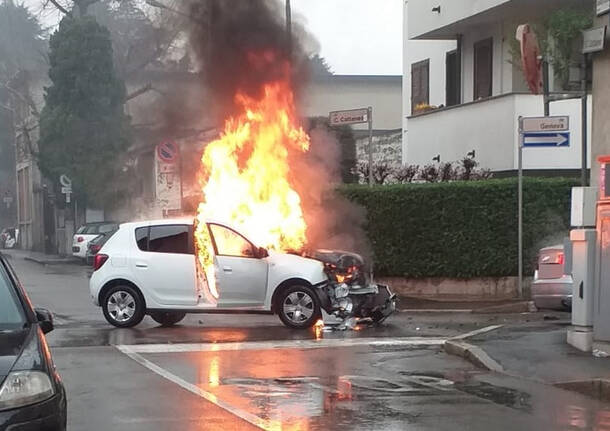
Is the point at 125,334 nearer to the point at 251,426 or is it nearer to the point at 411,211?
the point at 251,426

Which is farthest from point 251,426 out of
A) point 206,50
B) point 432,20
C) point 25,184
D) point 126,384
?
point 25,184

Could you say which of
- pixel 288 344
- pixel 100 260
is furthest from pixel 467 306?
pixel 100 260

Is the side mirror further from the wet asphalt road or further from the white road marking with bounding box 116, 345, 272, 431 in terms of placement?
the white road marking with bounding box 116, 345, 272, 431

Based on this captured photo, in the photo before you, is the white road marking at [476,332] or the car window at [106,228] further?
the car window at [106,228]

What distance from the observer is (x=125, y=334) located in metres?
13.6

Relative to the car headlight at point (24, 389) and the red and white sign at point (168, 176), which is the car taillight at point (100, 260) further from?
the car headlight at point (24, 389)

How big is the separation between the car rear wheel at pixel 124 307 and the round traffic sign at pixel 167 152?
466cm

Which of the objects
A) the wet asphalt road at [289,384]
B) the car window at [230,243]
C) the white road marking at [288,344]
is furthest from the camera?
the car window at [230,243]

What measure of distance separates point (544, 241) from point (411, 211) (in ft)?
8.65

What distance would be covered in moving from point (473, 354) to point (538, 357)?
2.47 feet

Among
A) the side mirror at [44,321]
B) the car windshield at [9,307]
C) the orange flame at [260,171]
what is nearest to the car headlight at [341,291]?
the orange flame at [260,171]

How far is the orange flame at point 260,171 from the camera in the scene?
1569 cm

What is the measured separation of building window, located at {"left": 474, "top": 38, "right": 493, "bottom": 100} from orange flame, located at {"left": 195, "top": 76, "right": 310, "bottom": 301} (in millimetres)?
7803

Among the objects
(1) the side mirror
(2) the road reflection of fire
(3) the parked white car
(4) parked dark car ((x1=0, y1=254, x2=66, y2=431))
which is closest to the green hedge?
(2) the road reflection of fire
